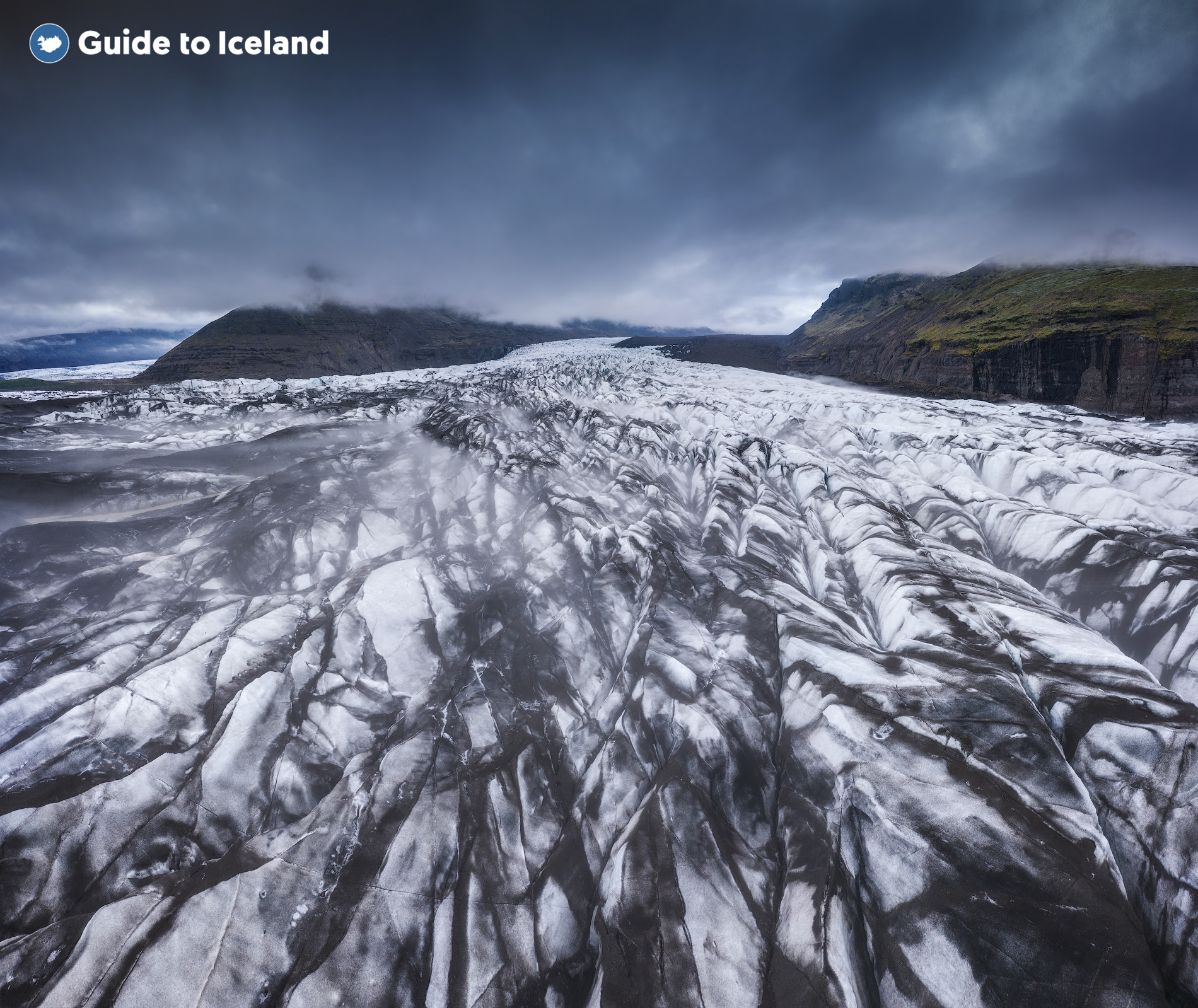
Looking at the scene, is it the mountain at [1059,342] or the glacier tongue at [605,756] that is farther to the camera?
the mountain at [1059,342]

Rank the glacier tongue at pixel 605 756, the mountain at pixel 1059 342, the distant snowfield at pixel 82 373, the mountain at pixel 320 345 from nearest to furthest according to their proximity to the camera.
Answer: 1. the glacier tongue at pixel 605 756
2. the mountain at pixel 1059 342
3. the mountain at pixel 320 345
4. the distant snowfield at pixel 82 373

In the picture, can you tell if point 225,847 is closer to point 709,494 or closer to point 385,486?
point 385,486

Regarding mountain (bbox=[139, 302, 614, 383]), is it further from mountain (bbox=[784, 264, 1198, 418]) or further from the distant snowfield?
mountain (bbox=[784, 264, 1198, 418])

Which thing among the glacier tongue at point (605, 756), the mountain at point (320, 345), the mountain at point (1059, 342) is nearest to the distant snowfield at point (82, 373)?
the mountain at point (320, 345)

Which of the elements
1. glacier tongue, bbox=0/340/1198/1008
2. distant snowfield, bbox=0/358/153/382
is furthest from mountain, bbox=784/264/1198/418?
distant snowfield, bbox=0/358/153/382

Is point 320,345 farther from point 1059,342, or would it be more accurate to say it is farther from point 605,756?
point 1059,342

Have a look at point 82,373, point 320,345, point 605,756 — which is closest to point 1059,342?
point 605,756

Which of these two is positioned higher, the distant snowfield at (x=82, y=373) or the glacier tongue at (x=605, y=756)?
the distant snowfield at (x=82, y=373)

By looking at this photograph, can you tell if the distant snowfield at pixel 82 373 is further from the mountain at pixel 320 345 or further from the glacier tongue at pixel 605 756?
the glacier tongue at pixel 605 756

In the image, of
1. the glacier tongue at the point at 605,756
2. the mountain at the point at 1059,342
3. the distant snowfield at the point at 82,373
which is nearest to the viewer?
the glacier tongue at the point at 605,756
